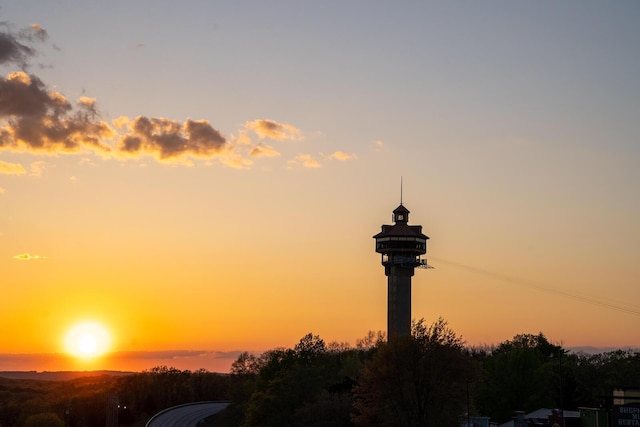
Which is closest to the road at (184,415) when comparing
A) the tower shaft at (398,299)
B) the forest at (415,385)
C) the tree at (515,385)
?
the forest at (415,385)

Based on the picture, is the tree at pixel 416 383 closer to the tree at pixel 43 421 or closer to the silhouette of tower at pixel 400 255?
the silhouette of tower at pixel 400 255

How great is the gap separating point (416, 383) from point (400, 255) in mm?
79256

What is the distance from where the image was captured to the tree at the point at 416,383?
294 feet

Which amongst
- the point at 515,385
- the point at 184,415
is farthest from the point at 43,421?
the point at 515,385

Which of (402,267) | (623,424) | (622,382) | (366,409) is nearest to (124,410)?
(402,267)

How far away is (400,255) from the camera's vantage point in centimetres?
16950

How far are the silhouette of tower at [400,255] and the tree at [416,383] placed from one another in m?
65.3

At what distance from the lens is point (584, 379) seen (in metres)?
158

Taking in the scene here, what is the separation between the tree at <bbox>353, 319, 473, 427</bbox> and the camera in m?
89.7

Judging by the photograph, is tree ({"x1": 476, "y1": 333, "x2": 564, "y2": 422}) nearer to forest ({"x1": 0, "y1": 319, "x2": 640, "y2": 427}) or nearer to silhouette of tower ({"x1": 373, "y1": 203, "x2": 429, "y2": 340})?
forest ({"x1": 0, "y1": 319, "x2": 640, "y2": 427})

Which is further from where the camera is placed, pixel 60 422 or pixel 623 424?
pixel 60 422

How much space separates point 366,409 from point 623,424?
24.4 meters

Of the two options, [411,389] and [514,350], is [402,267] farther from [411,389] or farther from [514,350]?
[411,389]

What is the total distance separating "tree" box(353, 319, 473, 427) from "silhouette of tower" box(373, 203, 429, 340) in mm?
65276
